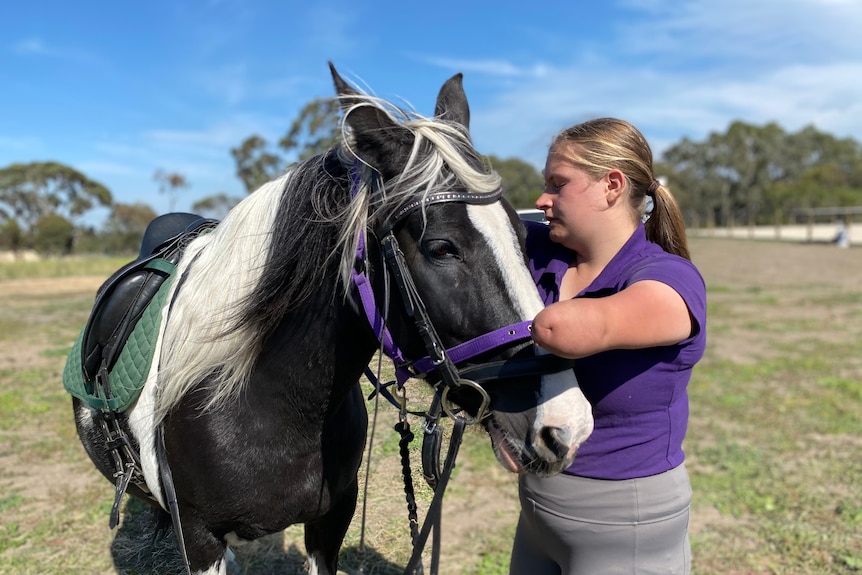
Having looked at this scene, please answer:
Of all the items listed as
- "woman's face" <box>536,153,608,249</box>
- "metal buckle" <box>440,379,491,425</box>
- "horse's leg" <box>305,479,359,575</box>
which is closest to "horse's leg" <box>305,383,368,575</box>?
"horse's leg" <box>305,479,359,575</box>

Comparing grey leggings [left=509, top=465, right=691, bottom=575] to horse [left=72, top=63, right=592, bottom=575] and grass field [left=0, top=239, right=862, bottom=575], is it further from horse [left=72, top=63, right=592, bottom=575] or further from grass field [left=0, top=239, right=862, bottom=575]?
grass field [left=0, top=239, right=862, bottom=575]

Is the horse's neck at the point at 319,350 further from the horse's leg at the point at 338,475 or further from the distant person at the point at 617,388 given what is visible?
the distant person at the point at 617,388

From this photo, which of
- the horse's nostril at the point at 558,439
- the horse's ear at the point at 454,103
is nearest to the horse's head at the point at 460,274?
the horse's nostril at the point at 558,439

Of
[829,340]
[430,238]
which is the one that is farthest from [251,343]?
[829,340]

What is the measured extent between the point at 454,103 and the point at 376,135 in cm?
42

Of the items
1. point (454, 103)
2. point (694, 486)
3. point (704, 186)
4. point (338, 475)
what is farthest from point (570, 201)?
point (704, 186)

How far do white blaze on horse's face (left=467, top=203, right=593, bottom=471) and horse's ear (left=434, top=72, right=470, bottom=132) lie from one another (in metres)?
0.45

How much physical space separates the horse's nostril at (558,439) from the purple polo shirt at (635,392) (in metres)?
0.27

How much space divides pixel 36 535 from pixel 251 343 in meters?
3.06

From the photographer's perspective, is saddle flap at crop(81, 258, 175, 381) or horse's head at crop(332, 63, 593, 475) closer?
horse's head at crop(332, 63, 593, 475)

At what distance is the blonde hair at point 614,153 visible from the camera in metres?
1.54

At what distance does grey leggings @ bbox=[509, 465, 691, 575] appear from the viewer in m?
1.57

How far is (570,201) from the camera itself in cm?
159

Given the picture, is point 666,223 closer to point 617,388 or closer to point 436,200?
point 617,388
